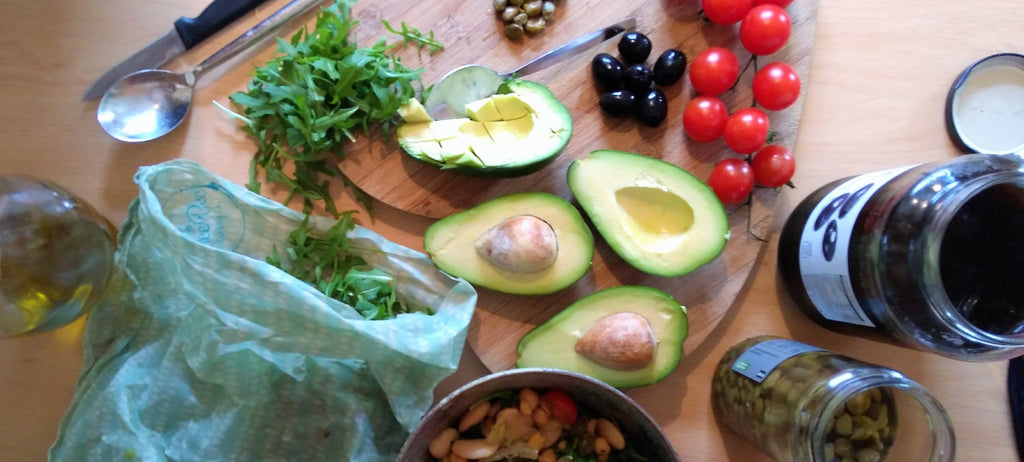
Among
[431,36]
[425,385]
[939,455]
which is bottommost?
[425,385]

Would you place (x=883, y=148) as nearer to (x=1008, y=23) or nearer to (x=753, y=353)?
(x=1008, y=23)

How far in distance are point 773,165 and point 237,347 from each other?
2.36 ft

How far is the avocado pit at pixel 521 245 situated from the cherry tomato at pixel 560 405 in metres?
0.15

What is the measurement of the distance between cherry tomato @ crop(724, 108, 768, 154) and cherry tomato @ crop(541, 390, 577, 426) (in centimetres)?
39

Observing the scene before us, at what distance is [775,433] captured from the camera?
716mm

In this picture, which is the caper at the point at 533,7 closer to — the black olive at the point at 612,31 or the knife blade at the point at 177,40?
the black olive at the point at 612,31

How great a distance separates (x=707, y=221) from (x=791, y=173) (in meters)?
0.14

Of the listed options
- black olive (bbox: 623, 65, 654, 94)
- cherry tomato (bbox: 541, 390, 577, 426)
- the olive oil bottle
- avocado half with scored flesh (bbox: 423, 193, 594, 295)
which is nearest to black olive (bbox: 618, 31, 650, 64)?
black olive (bbox: 623, 65, 654, 94)

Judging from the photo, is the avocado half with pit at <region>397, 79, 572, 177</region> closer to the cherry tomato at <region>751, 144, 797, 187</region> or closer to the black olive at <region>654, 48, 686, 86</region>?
the black olive at <region>654, 48, 686, 86</region>

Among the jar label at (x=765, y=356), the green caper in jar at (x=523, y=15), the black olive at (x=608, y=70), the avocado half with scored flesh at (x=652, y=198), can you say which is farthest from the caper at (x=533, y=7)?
the jar label at (x=765, y=356)

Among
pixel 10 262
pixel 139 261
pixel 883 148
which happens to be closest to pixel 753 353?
pixel 883 148

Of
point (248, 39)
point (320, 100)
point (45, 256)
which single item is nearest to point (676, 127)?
point (320, 100)

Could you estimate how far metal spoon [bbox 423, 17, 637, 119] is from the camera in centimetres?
85

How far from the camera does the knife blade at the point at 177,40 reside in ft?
2.84
